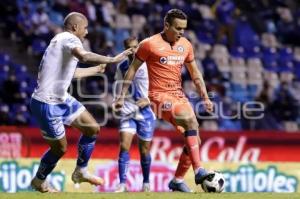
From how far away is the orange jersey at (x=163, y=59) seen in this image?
1274 centimetres

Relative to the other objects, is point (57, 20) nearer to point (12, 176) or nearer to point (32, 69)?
point (32, 69)

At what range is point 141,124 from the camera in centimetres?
1520

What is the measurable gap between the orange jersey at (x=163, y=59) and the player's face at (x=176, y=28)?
15 centimetres

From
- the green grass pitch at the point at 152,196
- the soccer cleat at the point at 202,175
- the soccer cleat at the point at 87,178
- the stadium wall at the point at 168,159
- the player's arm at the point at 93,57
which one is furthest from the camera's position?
the stadium wall at the point at 168,159

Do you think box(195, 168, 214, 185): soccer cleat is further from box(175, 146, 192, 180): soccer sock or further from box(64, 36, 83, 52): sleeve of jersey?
box(64, 36, 83, 52): sleeve of jersey

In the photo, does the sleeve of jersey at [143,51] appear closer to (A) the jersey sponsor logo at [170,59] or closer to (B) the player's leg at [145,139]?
(A) the jersey sponsor logo at [170,59]

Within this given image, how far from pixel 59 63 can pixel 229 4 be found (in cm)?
1377

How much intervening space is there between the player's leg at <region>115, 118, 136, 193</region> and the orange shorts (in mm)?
1954

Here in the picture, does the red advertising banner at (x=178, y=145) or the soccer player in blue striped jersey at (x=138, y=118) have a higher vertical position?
the soccer player in blue striped jersey at (x=138, y=118)

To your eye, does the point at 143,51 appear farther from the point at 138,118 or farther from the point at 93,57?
the point at 138,118

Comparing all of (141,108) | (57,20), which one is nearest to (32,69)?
(57,20)

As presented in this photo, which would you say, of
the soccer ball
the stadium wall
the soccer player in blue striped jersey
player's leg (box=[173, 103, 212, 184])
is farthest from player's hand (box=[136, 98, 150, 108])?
the soccer ball

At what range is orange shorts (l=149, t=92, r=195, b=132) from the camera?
1247 cm

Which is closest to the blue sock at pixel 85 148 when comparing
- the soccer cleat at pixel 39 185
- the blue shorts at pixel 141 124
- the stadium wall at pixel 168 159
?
the soccer cleat at pixel 39 185
